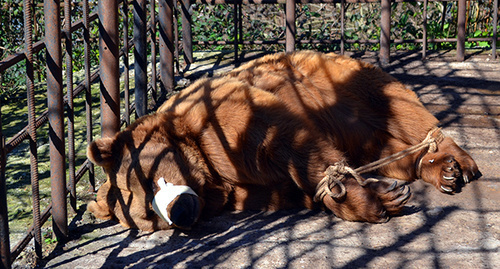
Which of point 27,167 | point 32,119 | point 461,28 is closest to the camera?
point 32,119

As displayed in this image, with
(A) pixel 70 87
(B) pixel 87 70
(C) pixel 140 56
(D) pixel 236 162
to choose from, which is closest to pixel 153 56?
(C) pixel 140 56

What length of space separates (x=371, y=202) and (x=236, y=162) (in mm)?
845

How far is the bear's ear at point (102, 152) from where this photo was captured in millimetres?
3590

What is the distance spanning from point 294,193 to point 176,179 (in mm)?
750

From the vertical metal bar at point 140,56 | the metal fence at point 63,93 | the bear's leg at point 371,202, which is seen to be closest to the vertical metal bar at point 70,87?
the metal fence at point 63,93

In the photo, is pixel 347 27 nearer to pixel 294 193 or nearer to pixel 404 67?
pixel 404 67

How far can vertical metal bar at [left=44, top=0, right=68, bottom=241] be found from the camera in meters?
3.28

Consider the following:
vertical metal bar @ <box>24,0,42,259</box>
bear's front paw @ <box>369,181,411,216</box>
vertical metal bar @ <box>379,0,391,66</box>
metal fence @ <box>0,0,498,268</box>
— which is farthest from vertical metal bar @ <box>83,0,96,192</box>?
vertical metal bar @ <box>379,0,391,66</box>

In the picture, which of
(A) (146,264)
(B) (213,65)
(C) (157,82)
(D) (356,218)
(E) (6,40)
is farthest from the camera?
(E) (6,40)

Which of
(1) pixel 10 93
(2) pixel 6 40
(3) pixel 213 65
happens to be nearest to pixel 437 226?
(3) pixel 213 65

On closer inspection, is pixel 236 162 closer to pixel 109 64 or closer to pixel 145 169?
pixel 145 169

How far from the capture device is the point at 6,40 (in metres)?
7.49

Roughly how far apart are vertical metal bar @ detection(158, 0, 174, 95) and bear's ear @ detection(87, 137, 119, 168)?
2.29 meters

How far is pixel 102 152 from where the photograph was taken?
362cm
